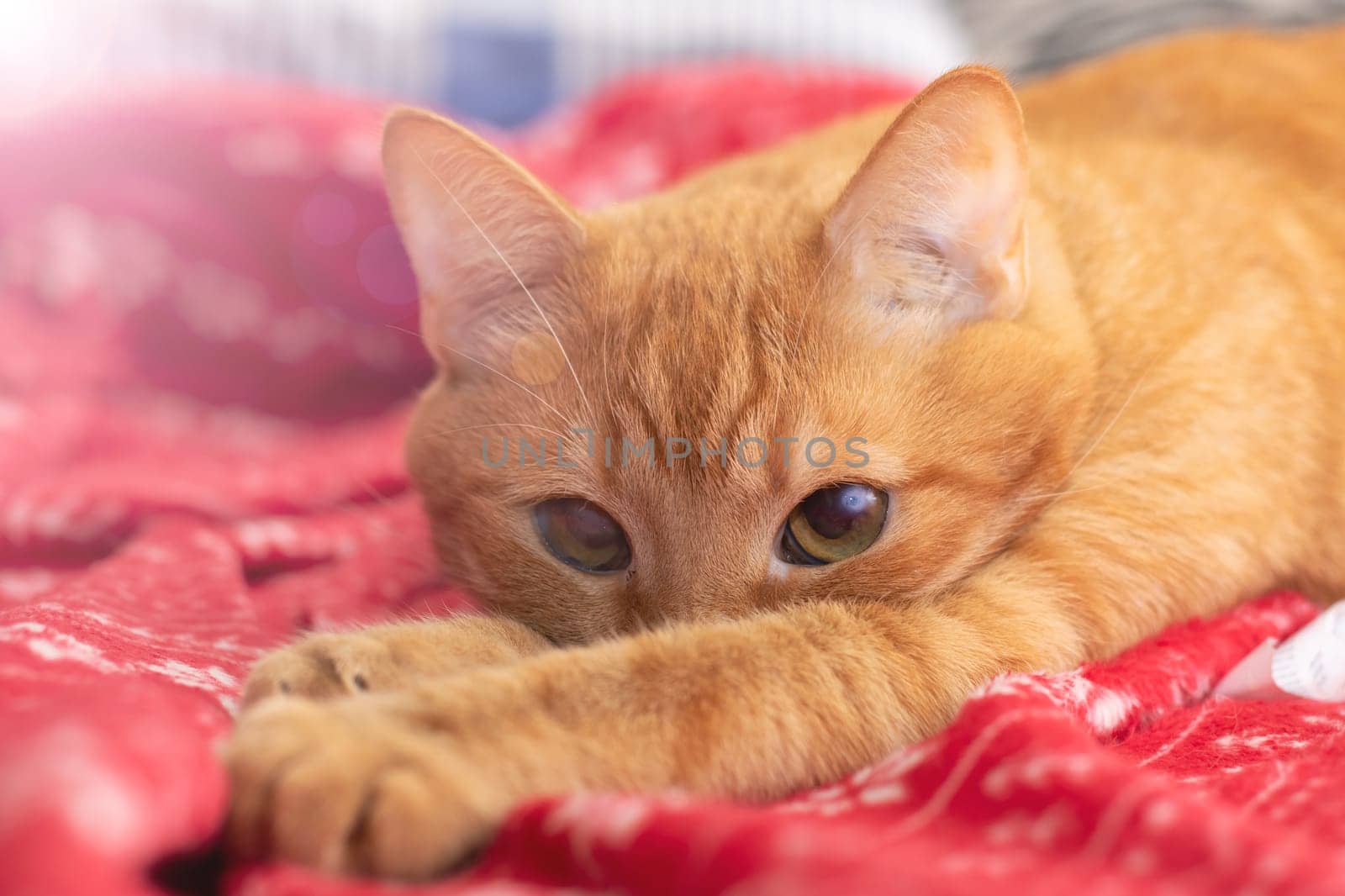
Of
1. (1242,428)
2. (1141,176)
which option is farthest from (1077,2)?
(1242,428)

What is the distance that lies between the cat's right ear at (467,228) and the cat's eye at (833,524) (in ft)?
1.61

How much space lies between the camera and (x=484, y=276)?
1.54 metres

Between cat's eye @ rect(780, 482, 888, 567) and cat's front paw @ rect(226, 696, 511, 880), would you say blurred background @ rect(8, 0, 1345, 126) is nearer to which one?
cat's eye @ rect(780, 482, 888, 567)

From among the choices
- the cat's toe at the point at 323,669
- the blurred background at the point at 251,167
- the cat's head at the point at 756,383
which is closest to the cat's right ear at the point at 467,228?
the cat's head at the point at 756,383

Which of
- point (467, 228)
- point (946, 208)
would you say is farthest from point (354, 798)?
point (946, 208)

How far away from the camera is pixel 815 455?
1242 mm

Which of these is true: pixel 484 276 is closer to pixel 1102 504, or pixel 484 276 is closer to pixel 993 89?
pixel 993 89

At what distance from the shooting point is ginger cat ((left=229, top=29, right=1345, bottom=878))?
3.45ft

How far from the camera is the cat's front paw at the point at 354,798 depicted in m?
0.86

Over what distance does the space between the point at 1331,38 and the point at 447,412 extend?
2.01 m

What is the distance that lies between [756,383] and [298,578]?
1.00m

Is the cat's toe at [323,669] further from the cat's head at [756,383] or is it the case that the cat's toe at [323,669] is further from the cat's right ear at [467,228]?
the cat's right ear at [467,228]

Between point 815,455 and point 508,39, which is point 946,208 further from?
point 508,39

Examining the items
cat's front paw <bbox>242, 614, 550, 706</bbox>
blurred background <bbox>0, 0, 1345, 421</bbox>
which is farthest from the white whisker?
blurred background <bbox>0, 0, 1345, 421</bbox>
